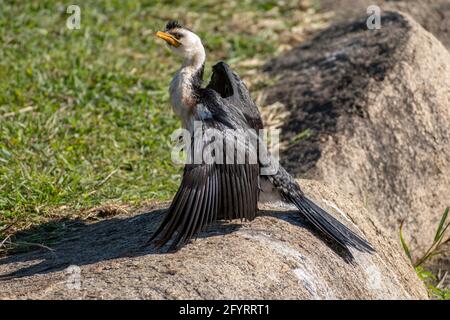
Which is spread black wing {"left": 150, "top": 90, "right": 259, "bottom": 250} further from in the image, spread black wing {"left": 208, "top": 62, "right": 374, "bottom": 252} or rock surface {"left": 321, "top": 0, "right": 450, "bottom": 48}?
rock surface {"left": 321, "top": 0, "right": 450, "bottom": 48}

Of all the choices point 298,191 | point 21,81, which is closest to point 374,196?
point 298,191

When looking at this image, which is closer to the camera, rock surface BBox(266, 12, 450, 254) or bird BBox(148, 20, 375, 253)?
bird BBox(148, 20, 375, 253)

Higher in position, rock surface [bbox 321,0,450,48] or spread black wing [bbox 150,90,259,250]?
rock surface [bbox 321,0,450,48]

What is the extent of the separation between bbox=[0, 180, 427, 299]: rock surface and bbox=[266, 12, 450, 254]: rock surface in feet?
4.93

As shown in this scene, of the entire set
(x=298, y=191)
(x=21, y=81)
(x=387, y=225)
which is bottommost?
(x=387, y=225)

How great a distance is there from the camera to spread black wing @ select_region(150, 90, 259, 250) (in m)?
5.05

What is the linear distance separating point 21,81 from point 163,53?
193cm

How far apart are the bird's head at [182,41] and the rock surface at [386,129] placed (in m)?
1.82

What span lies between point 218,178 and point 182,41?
1269 mm

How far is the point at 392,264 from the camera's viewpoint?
5.97 meters

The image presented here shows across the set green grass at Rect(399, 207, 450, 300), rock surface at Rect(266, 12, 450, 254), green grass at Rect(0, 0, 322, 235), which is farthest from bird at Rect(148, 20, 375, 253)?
rock surface at Rect(266, 12, 450, 254)

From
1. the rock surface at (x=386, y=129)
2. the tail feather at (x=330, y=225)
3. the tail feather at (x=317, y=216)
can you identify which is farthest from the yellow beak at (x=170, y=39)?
the rock surface at (x=386, y=129)

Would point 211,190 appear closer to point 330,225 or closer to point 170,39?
point 330,225
